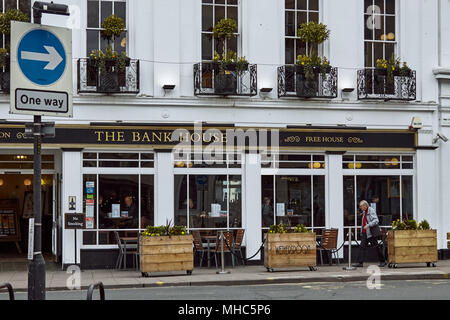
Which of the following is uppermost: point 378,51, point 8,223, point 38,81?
point 378,51

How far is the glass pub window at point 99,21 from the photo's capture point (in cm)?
2011

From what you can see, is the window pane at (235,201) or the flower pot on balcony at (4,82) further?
the window pane at (235,201)

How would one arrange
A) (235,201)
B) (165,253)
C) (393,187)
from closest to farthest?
1. (165,253)
2. (235,201)
3. (393,187)

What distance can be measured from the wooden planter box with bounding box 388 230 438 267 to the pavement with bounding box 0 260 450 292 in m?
0.26

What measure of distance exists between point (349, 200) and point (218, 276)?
18.3 feet

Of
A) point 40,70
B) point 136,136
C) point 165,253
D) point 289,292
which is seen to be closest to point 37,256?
point 40,70

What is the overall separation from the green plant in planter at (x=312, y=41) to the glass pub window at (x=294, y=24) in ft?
1.70

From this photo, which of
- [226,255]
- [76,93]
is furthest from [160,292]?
[76,93]

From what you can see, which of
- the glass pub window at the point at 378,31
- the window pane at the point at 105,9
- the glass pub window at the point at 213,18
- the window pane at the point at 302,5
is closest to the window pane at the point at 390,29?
the glass pub window at the point at 378,31

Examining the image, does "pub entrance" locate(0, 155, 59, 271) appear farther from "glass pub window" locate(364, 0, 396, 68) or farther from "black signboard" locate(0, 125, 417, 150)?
"glass pub window" locate(364, 0, 396, 68)

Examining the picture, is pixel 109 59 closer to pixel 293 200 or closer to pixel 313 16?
pixel 313 16

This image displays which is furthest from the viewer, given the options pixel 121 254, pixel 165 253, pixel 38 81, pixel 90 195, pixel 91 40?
pixel 91 40

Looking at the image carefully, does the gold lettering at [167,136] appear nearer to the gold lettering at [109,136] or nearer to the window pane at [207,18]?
the gold lettering at [109,136]

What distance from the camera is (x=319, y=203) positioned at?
69.5 feet
